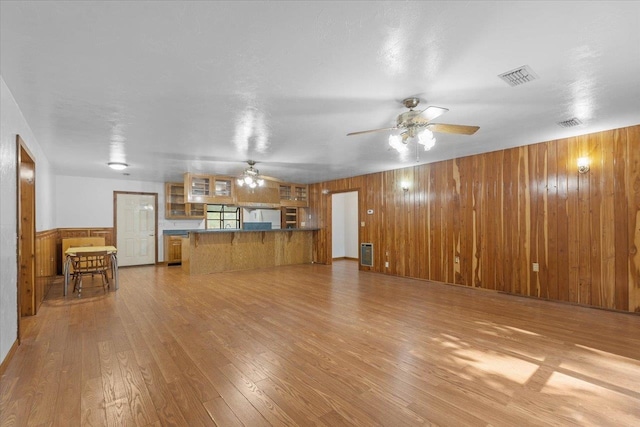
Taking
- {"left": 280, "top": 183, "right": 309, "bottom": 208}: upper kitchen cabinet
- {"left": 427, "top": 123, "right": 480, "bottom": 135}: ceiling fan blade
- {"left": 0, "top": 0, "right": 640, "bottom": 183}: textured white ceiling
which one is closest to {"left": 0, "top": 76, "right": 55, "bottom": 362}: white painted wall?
{"left": 0, "top": 0, "right": 640, "bottom": 183}: textured white ceiling

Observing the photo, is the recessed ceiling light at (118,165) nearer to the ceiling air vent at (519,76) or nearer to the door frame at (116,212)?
the door frame at (116,212)

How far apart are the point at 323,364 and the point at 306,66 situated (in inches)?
89.2

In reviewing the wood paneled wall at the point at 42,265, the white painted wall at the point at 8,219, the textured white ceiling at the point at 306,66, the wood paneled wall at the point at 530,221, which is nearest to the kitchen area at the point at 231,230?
the wood paneled wall at the point at 42,265

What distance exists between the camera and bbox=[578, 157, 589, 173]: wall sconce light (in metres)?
3.97

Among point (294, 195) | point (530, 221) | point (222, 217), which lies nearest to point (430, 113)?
point (530, 221)

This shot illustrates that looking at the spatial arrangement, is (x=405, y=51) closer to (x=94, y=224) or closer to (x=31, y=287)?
(x=31, y=287)

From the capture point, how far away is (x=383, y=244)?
6.66 metres

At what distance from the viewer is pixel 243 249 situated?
23.3 ft

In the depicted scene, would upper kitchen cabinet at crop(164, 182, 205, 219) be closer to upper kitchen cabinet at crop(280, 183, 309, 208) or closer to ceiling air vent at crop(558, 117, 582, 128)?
upper kitchen cabinet at crop(280, 183, 309, 208)

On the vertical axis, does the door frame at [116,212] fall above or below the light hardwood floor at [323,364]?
above

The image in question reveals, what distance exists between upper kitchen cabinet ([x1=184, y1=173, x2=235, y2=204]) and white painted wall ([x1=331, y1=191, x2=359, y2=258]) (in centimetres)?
342

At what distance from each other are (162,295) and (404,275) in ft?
14.5

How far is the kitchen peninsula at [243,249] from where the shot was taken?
6449 millimetres

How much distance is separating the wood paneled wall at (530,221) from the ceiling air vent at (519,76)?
247 cm
